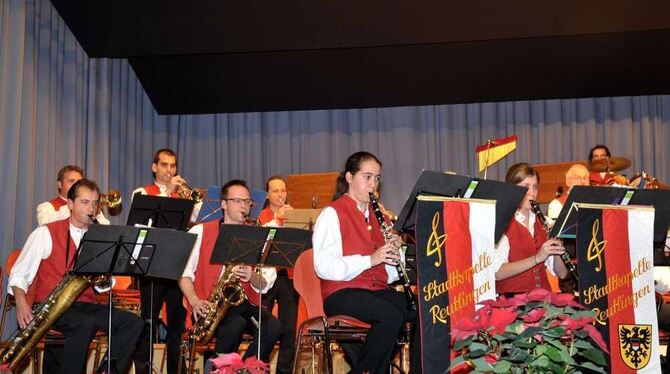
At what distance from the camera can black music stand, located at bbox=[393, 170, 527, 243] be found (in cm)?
471

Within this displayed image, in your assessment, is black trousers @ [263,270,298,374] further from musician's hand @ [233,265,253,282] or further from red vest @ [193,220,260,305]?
musician's hand @ [233,265,253,282]

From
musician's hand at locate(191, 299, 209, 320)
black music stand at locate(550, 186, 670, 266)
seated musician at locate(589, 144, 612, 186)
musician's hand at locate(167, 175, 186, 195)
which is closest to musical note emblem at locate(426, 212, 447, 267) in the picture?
black music stand at locate(550, 186, 670, 266)

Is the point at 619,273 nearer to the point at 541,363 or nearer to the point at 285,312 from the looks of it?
the point at 541,363

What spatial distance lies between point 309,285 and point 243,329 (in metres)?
0.95

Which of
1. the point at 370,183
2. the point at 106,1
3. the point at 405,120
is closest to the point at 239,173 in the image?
the point at 405,120

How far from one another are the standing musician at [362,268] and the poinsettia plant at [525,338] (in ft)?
7.25

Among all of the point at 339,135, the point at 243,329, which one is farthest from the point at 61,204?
the point at 339,135

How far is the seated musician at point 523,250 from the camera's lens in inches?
217

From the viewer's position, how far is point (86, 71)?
9.62 meters

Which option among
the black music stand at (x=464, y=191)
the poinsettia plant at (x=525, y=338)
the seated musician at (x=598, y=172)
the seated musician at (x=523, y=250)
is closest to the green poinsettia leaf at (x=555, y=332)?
the poinsettia plant at (x=525, y=338)

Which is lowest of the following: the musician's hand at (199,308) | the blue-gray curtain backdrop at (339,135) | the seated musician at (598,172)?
the musician's hand at (199,308)

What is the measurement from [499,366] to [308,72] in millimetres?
7892

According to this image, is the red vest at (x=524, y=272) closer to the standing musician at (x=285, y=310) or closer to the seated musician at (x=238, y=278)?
the seated musician at (x=238, y=278)

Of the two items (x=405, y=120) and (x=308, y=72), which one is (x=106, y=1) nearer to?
(x=308, y=72)
